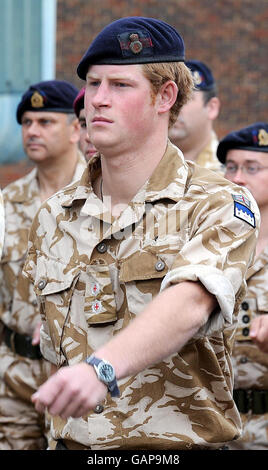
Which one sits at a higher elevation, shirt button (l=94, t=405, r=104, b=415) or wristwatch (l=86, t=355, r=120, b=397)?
wristwatch (l=86, t=355, r=120, b=397)

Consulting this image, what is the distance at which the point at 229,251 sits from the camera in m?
3.34

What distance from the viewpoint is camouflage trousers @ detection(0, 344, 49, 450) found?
6363 mm

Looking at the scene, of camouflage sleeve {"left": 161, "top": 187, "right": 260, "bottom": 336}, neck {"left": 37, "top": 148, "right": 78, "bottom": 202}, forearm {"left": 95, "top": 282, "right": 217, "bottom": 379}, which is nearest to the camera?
forearm {"left": 95, "top": 282, "right": 217, "bottom": 379}

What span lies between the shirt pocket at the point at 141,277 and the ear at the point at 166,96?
1.68ft

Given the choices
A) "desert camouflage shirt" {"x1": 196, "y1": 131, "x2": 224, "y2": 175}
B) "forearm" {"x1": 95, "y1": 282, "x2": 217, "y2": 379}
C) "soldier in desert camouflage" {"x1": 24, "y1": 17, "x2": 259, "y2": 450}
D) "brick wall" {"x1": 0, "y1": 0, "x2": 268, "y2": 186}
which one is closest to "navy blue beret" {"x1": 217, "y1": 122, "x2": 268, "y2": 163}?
"desert camouflage shirt" {"x1": 196, "y1": 131, "x2": 224, "y2": 175}

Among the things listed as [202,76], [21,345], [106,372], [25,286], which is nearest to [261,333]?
[106,372]

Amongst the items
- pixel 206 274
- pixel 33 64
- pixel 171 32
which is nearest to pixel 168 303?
pixel 206 274

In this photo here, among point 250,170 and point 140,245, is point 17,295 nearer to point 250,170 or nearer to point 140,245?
point 250,170

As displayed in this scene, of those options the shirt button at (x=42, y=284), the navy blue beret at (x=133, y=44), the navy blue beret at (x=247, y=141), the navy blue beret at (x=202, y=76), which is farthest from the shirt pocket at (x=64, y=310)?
the navy blue beret at (x=202, y=76)

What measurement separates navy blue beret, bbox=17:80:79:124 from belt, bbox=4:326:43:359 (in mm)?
1413

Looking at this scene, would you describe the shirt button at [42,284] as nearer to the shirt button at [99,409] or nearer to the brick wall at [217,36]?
the shirt button at [99,409]

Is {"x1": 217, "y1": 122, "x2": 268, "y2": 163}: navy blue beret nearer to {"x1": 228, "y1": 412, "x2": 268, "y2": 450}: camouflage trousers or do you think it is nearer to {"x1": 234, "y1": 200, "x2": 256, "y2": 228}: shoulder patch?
{"x1": 228, "y1": 412, "x2": 268, "y2": 450}: camouflage trousers

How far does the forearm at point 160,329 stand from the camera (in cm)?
293

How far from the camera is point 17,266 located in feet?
20.6
